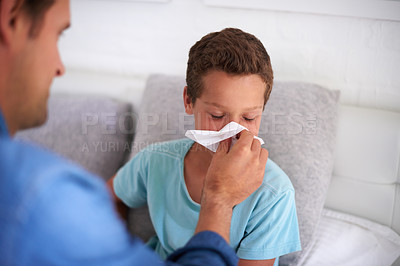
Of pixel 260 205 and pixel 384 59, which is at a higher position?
pixel 384 59

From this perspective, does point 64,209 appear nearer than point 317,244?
Yes

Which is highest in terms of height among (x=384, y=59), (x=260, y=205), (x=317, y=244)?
(x=384, y=59)

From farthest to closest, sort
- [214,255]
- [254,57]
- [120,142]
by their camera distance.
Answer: [120,142], [254,57], [214,255]

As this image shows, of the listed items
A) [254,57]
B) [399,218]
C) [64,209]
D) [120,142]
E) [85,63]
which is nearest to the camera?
[64,209]

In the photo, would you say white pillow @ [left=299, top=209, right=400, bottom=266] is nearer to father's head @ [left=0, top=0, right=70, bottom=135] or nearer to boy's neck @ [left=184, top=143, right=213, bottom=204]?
boy's neck @ [left=184, top=143, right=213, bottom=204]

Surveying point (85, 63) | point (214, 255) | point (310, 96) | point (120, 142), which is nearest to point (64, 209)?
point (214, 255)

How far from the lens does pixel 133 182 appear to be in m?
0.90

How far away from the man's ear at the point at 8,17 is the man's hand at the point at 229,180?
345 millimetres

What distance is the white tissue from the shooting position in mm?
684

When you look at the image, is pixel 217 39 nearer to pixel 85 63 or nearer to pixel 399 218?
pixel 399 218

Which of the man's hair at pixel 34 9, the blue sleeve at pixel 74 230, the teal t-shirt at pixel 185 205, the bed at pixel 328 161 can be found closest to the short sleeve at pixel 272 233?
the teal t-shirt at pixel 185 205

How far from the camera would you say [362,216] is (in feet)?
3.05

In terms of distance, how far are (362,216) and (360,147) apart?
177mm

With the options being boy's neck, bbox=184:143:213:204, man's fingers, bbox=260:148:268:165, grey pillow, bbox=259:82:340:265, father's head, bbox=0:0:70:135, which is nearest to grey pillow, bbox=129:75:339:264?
grey pillow, bbox=259:82:340:265
